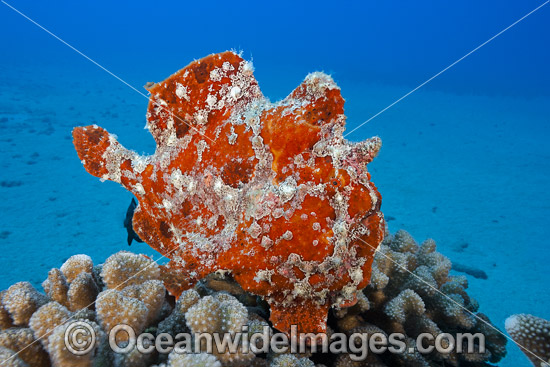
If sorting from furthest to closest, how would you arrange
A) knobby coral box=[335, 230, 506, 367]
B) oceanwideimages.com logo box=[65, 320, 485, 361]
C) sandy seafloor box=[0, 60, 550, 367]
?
sandy seafloor box=[0, 60, 550, 367]
knobby coral box=[335, 230, 506, 367]
oceanwideimages.com logo box=[65, 320, 485, 361]

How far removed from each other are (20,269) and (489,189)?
1745 centimetres

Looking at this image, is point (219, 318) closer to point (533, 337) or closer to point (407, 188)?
point (533, 337)

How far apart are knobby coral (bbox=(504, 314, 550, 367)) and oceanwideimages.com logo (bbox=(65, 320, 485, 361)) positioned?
92 centimetres

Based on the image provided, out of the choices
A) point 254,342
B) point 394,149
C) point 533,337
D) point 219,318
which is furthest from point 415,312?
point 394,149

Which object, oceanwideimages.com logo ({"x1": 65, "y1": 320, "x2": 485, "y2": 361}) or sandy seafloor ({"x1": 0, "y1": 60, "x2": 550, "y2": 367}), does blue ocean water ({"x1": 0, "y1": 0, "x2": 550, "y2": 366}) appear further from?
oceanwideimages.com logo ({"x1": 65, "y1": 320, "x2": 485, "y2": 361})

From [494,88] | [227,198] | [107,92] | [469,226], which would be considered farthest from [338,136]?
[494,88]

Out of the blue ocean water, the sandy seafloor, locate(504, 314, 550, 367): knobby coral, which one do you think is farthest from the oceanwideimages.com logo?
the sandy seafloor

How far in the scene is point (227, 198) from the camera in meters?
2.59

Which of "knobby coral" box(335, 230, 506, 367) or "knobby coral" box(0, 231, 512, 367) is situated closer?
"knobby coral" box(0, 231, 512, 367)

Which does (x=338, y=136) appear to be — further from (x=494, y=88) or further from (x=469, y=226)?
(x=494, y=88)

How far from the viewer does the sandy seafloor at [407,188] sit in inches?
348

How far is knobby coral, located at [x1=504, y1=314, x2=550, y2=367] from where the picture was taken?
83.8 inches

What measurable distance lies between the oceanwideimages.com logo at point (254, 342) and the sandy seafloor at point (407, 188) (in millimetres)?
5097

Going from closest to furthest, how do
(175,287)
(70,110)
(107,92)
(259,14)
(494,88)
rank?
1. (175,287)
2. (70,110)
3. (107,92)
4. (494,88)
5. (259,14)
